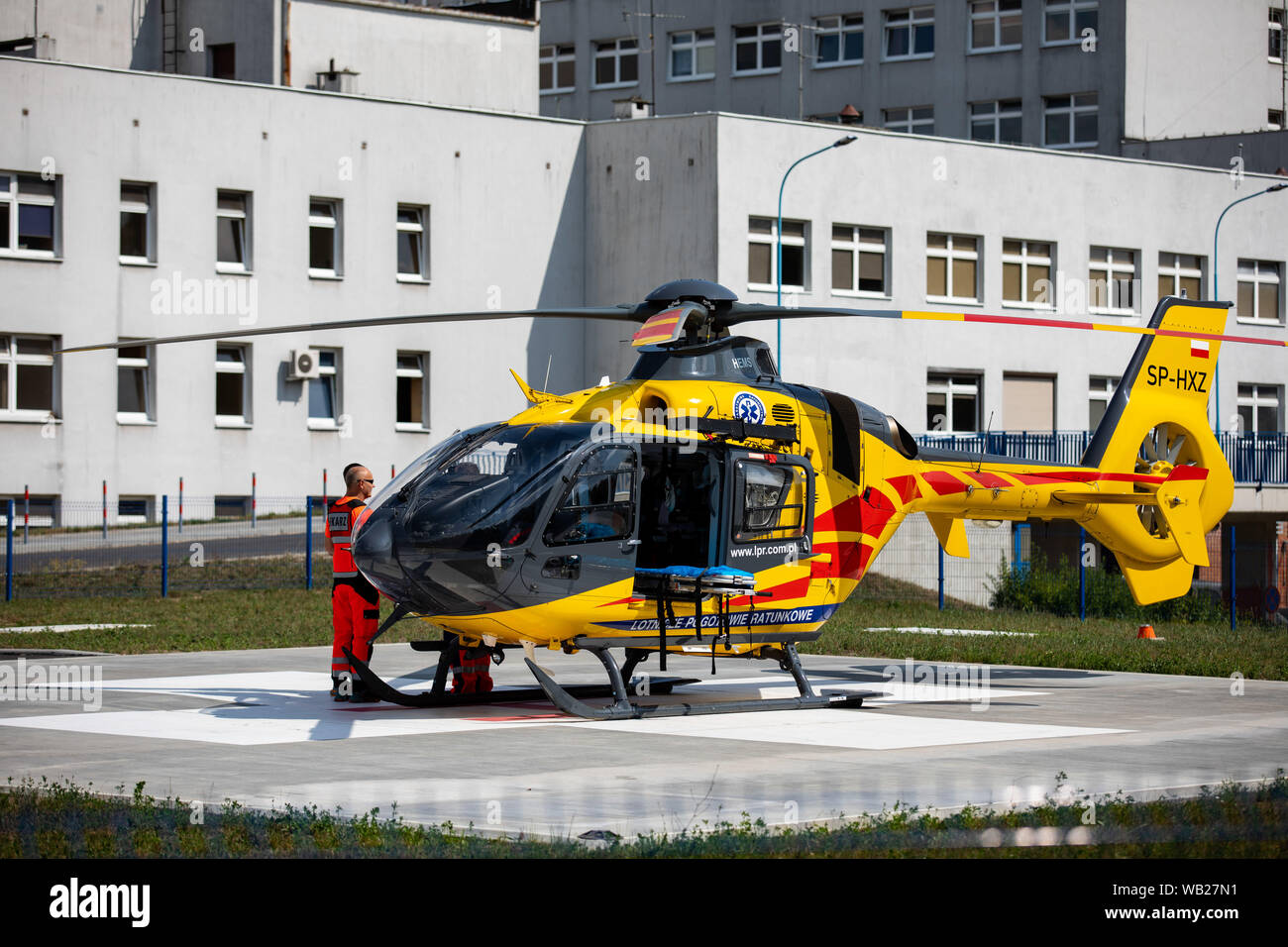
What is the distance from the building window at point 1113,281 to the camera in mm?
49844

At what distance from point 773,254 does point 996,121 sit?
707 inches

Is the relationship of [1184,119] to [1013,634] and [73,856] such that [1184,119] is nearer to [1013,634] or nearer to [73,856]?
[1013,634]

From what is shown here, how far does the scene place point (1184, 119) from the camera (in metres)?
57.7

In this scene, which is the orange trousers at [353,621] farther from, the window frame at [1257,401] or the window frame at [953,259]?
the window frame at [1257,401]

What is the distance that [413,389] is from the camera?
44.2m

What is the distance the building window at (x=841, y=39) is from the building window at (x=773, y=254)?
1803cm

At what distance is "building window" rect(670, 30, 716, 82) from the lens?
62.4m

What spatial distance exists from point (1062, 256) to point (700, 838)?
1684 inches

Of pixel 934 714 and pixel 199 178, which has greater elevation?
pixel 199 178

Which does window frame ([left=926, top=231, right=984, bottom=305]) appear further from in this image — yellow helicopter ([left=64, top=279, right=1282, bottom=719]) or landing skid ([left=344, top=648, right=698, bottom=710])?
landing skid ([left=344, top=648, right=698, bottom=710])

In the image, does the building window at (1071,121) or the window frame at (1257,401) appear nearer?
the window frame at (1257,401)

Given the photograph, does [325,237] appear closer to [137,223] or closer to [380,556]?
[137,223]

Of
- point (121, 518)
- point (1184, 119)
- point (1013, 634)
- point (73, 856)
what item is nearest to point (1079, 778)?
point (73, 856)

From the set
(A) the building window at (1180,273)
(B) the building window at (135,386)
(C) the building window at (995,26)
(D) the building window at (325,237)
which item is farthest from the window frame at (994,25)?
(B) the building window at (135,386)
